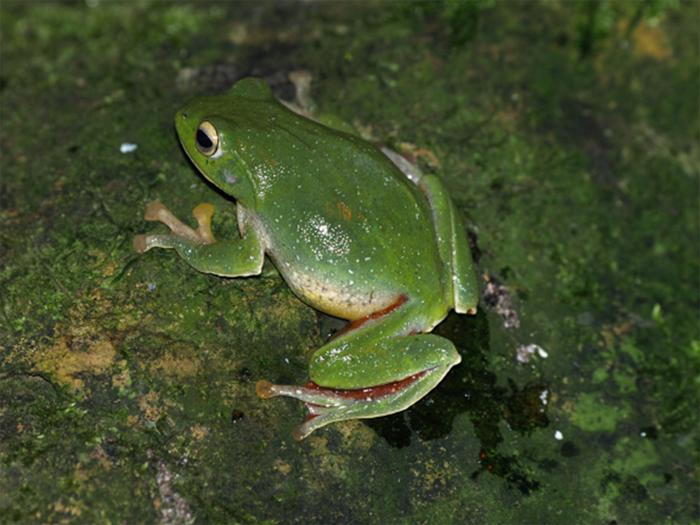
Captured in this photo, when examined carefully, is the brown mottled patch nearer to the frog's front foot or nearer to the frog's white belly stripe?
the frog's front foot

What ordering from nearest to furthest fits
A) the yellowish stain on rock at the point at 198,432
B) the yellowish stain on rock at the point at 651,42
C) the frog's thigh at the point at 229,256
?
the yellowish stain on rock at the point at 198,432, the frog's thigh at the point at 229,256, the yellowish stain on rock at the point at 651,42

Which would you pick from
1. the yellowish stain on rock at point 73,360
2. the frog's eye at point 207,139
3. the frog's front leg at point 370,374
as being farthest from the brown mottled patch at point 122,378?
the frog's eye at point 207,139

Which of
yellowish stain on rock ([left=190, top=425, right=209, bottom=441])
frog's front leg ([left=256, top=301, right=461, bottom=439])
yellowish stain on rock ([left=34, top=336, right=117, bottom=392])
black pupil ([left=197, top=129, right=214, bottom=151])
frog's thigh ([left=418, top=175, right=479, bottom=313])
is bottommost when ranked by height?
yellowish stain on rock ([left=190, top=425, right=209, bottom=441])

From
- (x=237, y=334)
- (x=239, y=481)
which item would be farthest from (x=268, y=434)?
(x=237, y=334)

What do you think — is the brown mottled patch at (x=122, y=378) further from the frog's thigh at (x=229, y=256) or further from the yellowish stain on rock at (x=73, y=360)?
the frog's thigh at (x=229, y=256)

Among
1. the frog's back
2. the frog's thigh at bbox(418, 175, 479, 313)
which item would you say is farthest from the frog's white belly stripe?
the frog's thigh at bbox(418, 175, 479, 313)

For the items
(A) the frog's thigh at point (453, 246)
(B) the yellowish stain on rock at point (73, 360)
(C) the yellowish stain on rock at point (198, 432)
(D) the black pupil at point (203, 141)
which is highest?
(D) the black pupil at point (203, 141)

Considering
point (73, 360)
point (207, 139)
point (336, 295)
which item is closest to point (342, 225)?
point (336, 295)
